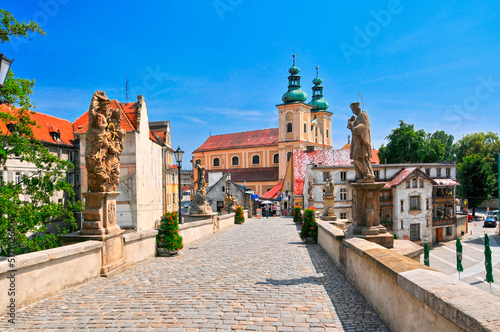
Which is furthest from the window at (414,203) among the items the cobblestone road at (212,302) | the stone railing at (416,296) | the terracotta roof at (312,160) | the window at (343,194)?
the stone railing at (416,296)

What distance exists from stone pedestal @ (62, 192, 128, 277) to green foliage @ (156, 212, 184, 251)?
260 cm

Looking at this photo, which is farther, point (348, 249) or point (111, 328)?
point (348, 249)

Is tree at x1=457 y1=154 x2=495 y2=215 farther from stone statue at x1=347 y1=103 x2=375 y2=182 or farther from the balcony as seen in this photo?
stone statue at x1=347 y1=103 x2=375 y2=182

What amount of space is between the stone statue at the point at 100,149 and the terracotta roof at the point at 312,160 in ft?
135

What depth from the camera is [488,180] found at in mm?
60156

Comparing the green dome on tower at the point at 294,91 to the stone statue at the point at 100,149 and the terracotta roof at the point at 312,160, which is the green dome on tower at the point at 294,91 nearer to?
the terracotta roof at the point at 312,160

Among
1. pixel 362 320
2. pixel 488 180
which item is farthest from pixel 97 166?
pixel 488 180

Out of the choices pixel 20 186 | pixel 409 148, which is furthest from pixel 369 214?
pixel 409 148

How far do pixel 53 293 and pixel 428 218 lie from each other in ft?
160

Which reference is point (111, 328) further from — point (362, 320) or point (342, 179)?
point (342, 179)

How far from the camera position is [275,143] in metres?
76.5

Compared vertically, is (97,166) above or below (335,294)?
above

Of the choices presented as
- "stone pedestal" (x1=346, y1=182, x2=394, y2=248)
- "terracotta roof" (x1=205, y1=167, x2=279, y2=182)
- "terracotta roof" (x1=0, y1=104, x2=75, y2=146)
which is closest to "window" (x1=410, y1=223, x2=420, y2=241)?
"terracotta roof" (x1=205, y1=167, x2=279, y2=182)

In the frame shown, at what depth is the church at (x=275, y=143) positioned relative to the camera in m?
70.1
